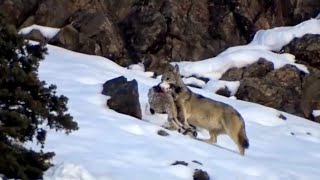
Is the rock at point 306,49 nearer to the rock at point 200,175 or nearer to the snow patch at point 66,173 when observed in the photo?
the rock at point 200,175

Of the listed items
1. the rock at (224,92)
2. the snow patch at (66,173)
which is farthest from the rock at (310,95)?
the snow patch at (66,173)

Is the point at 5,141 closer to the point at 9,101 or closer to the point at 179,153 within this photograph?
the point at 9,101

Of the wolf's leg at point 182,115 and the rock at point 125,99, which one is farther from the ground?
the rock at point 125,99

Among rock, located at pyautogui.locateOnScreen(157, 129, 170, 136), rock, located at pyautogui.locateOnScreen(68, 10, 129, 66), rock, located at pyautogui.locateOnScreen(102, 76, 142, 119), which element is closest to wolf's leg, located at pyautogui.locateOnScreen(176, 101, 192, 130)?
rock, located at pyautogui.locateOnScreen(102, 76, 142, 119)

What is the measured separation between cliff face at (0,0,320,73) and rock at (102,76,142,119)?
1063 cm

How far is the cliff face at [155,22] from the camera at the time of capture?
28.9 meters

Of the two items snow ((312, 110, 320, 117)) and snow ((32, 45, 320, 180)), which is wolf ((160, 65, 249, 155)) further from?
snow ((312, 110, 320, 117))

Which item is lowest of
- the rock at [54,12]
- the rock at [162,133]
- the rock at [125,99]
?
the rock at [162,133]

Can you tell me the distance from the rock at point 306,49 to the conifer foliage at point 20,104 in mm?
20611

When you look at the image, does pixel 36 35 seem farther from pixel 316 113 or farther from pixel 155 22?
pixel 316 113

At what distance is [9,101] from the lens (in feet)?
31.3

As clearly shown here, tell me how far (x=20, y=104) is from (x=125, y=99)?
270 inches

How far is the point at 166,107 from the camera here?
16.7m

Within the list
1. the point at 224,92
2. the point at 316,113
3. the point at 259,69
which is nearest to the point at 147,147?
the point at 224,92
